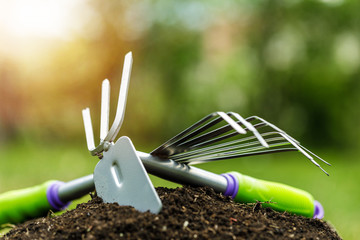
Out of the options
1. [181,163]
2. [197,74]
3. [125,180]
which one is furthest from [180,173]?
[197,74]

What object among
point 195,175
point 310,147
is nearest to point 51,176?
point 195,175

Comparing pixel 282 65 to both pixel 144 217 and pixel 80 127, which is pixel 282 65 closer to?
pixel 80 127

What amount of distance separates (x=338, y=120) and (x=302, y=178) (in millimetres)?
1740

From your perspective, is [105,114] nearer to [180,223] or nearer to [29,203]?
[180,223]

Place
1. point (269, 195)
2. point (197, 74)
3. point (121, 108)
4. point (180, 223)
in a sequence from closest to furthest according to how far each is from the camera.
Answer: point (180, 223) < point (121, 108) < point (269, 195) < point (197, 74)

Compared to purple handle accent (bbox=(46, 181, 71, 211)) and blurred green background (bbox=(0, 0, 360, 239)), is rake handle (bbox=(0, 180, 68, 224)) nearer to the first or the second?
purple handle accent (bbox=(46, 181, 71, 211))

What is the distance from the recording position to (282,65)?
4320 mm

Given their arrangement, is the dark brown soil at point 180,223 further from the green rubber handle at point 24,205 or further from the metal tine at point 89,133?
the green rubber handle at point 24,205

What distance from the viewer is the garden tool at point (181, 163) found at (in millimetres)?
782

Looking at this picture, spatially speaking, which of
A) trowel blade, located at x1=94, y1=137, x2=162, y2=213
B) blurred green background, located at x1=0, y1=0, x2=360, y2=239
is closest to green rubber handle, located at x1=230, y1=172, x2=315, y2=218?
trowel blade, located at x1=94, y1=137, x2=162, y2=213

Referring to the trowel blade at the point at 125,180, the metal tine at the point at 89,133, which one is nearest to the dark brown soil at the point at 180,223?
the trowel blade at the point at 125,180

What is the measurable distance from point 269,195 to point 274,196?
0.5 inches

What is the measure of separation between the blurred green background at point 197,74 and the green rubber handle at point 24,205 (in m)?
2.45

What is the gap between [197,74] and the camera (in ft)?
14.8
